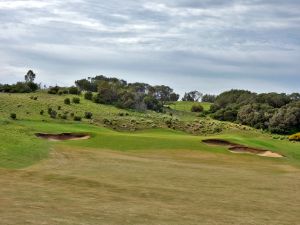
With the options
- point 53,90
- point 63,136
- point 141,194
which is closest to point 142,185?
point 141,194

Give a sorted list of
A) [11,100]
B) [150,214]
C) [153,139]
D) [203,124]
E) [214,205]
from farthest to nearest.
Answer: [203,124], [11,100], [153,139], [214,205], [150,214]

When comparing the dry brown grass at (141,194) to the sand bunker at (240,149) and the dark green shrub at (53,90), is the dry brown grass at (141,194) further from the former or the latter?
the dark green shrub at (53,90)

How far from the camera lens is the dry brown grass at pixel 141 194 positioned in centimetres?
1645

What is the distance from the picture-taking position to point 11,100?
8219cm

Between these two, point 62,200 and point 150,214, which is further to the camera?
point 62,200

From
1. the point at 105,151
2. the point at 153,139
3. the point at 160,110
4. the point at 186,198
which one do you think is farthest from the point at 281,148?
the point at 160,110

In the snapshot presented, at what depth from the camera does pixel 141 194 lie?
2192 cm

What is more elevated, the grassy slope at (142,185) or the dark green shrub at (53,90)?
the dark green shrub at (53,90)

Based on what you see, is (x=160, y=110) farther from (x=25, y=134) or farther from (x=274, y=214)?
(x=274, y=214)

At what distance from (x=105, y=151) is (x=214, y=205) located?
2564cm

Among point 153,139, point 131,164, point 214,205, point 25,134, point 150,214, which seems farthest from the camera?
point 153,139

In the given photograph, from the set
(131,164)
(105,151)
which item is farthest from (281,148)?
(131,164)

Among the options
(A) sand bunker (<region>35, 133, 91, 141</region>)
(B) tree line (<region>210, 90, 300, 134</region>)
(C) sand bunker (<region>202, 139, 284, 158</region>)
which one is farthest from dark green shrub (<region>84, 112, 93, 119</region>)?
(B) tree line (<region>210, 90, 300, 134</region>)

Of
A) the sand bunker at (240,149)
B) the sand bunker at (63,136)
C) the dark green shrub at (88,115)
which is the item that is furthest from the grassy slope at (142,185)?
the dark green shrub at (88,115)
